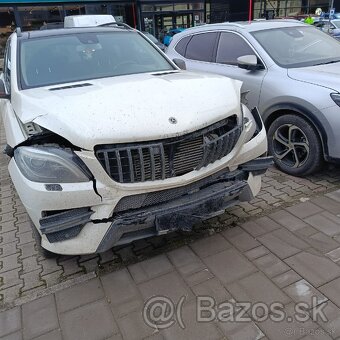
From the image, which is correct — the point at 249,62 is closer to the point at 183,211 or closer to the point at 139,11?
the point at 183,211

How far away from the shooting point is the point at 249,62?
4.46 meters

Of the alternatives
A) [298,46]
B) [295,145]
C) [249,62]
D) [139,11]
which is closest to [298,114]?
[295,145]

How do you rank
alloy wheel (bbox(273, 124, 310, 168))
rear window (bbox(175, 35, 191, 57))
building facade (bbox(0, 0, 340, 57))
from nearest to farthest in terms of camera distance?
alloy wheel (bbox(273, 124, 310, 168)), rear window (bbox(175, 35, 191, 57)), building facade (bbox(0, 0, 340, 57))

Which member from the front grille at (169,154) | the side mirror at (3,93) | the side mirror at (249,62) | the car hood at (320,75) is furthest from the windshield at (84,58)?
the car hood at (320,75)

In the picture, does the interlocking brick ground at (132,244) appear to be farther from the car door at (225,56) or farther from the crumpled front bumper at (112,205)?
the car door at (225,56)

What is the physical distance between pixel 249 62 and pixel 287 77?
54cm

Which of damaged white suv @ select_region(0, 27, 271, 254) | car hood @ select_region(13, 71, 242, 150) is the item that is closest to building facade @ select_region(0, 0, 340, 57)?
car hood @ select_region(13, 71, 242, 150)

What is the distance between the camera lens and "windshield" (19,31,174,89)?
11.3ft

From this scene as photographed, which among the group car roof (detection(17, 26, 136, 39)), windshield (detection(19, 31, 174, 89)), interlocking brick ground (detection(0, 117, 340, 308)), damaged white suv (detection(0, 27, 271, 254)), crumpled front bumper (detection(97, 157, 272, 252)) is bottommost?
interlocking brick ground (detection(0, 117, 340, 308))

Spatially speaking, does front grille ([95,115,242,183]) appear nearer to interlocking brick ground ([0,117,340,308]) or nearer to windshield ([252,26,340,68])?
interlocking brick ground ([0,117,340,308])

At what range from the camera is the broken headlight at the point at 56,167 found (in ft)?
7.65

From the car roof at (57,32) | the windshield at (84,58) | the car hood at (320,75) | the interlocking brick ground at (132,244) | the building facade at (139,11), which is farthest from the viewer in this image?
the building facade at (139,11)

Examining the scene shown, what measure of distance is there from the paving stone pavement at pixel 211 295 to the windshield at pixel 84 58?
1.77 meters

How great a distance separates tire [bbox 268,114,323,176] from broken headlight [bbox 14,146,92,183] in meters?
2.67
